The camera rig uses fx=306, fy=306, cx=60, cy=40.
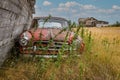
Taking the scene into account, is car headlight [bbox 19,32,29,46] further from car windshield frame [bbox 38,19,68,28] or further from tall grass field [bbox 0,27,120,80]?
car windshield frame [bbox 38,19,68,28]

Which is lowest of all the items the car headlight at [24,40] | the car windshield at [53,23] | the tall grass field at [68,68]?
the tall grass field at [68,68]

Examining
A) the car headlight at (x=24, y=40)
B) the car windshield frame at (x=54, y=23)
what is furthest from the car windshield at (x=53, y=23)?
the car headlight at (x=24, y=40)

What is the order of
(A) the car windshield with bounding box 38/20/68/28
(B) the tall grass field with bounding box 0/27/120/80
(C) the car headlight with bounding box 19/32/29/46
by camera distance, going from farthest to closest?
(A) the car windshield with bounding box 38/20/68/28 < (C) the car headlight with bounding box 19/32/29/46 < (B) the tall grass field with bounding box 0/27/120/80

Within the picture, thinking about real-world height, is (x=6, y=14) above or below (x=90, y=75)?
above

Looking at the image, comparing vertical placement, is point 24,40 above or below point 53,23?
below

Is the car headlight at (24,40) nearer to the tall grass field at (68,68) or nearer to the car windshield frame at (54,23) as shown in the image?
the tall grass field at (68,68)

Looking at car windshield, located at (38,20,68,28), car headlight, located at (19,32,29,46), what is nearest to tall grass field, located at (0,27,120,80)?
car headlight, located at (19,32,29,46)

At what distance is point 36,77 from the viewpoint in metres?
5.65

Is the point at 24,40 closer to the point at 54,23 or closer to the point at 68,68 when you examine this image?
A: the point at 68,68

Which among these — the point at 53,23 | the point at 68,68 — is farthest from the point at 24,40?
the point at 53,23

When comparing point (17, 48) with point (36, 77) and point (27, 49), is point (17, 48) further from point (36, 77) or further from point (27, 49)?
point (36, 77)

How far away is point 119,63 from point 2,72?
2921 millimetres

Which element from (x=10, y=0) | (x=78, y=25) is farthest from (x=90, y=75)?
(x=10, y=0)

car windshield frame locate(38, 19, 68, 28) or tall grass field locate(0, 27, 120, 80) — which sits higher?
car windshield frame locate(38, 19, 68, 28)
